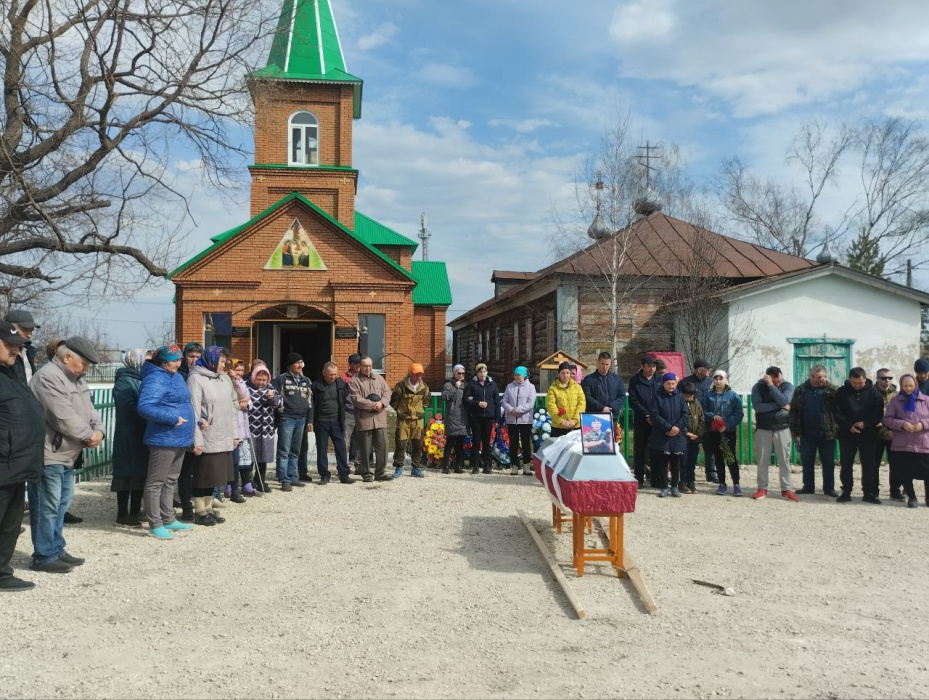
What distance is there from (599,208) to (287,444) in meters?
12.6

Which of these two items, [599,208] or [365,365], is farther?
[599,208]

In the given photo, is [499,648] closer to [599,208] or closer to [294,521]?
[294,521]

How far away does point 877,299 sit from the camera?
1855 centimetres

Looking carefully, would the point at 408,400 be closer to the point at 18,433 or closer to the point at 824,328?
the point at 18,433

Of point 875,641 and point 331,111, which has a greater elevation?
point 331,111

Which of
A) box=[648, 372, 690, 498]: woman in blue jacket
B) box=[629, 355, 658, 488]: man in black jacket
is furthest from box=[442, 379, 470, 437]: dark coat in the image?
box=[648, 372, 690, 498]: woman in blue jacket

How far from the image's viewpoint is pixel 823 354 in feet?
60.6

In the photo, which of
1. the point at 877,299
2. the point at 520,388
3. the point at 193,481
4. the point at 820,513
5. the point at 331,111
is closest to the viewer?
the point at 193,481

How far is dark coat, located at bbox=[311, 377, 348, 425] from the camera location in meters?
10.0

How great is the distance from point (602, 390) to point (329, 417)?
3.99 metres

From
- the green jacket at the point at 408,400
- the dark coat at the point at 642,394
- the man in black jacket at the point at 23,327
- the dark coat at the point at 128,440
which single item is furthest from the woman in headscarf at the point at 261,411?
the dark coat at the point at 642,394

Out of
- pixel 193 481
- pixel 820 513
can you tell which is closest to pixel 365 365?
pixel 193 481

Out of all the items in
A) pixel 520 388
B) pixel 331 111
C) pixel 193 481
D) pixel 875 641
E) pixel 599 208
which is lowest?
pixel 875 641

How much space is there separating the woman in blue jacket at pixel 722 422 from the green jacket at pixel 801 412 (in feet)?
2.29
